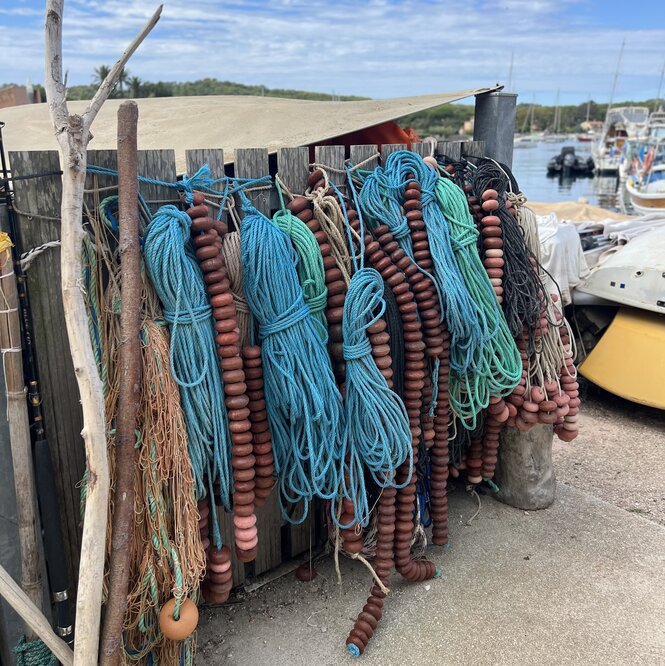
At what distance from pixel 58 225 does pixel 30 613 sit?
1169 mm

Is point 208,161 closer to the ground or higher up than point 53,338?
higher up

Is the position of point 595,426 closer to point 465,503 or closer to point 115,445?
point 465,503

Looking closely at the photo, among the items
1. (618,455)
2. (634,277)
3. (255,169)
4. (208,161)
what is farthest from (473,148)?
(634,277)

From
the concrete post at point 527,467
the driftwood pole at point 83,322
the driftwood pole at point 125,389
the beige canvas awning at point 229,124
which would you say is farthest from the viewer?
the concrete post at point 527,467

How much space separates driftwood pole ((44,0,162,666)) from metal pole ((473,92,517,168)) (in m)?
2.16

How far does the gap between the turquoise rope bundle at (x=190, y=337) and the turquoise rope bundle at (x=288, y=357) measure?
0.20m

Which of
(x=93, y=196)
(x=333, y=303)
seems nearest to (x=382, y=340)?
(x=333, y=303)

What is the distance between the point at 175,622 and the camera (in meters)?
2.00

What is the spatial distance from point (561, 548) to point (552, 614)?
20.5 inches

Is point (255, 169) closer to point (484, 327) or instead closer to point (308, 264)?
point (308, 264)

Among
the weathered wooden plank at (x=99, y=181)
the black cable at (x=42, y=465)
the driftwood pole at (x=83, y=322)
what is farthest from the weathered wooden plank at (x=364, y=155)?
the black cable at (x=42, y=465)

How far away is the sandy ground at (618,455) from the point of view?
3.94m

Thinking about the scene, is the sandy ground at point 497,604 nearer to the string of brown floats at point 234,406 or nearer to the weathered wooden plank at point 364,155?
the string of brown floats at point 234,406

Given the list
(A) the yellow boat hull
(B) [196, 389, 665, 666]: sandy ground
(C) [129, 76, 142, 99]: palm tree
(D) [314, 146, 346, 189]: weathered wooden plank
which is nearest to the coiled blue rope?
(D) [314, 146, 346, 189]: weathered wooden plank
